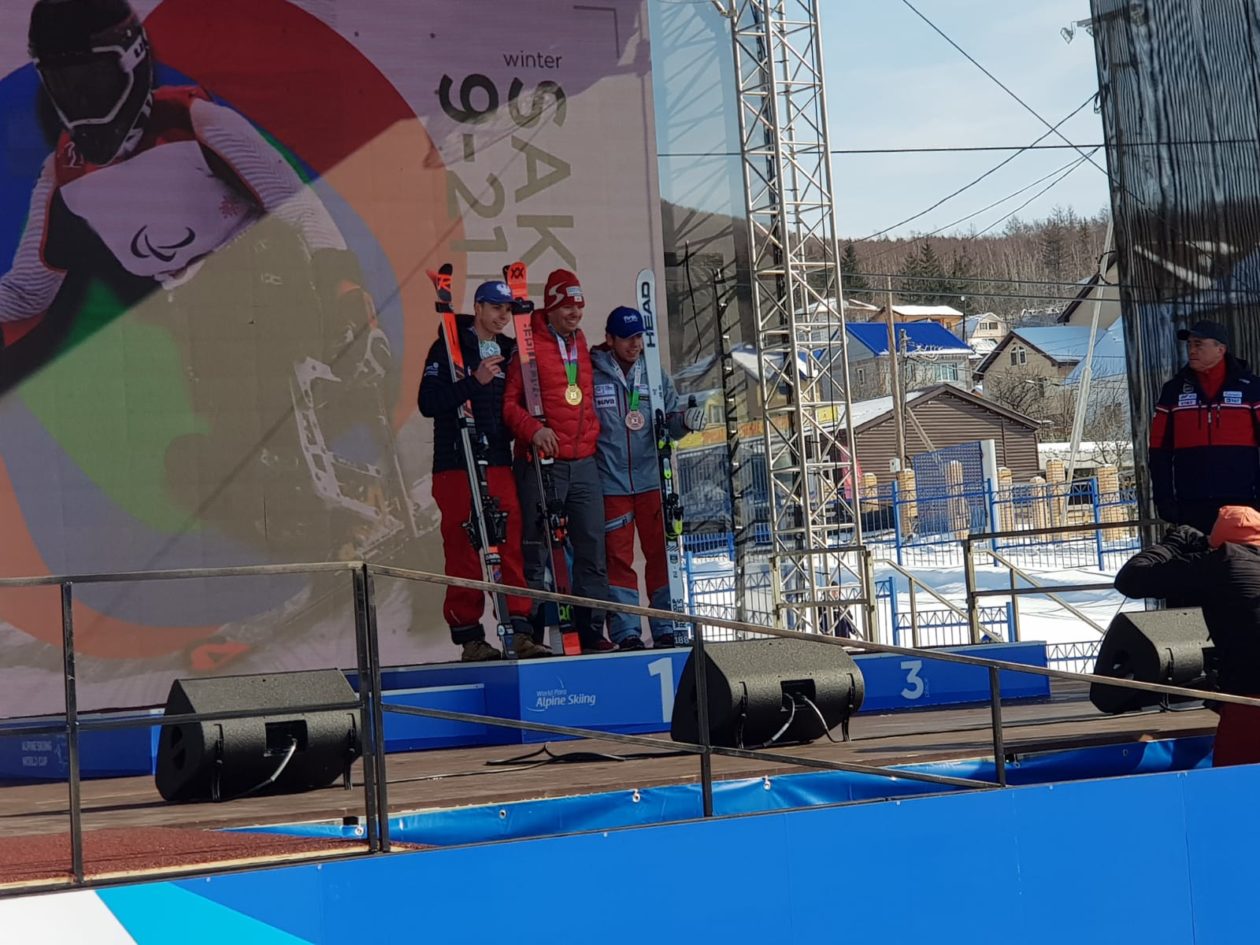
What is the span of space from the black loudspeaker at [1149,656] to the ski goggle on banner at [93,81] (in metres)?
6.35

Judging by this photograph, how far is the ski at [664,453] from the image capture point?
9820mm

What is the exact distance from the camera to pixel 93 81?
941 centimetres

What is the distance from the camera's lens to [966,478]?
34.5m

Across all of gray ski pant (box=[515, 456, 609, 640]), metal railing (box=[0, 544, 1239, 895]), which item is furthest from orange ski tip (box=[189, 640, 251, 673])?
metal railing (box=[0, 544, 1239, 895])

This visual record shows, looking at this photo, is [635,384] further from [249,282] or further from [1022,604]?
[1022,604]

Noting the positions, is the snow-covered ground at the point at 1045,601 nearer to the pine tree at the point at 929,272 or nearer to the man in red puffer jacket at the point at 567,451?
the man in red puffer jacket at the point at 567,451

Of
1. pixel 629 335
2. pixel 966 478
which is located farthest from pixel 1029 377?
A: pixel 629 335

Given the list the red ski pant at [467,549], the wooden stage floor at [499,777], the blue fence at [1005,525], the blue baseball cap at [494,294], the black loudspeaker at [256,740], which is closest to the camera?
the wooden stage floor at [499,777]

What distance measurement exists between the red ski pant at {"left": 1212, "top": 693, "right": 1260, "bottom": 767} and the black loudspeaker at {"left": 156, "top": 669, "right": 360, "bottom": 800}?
3010 millimetres

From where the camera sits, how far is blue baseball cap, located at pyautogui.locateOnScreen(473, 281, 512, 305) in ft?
30.3

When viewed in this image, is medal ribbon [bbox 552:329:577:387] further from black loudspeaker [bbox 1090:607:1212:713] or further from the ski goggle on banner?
black loudspeaker [bbox 1090:607:1212:713]

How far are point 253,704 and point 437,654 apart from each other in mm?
4855

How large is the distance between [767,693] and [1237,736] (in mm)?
1635

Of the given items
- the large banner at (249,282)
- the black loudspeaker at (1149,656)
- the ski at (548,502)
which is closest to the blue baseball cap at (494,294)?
the ski at (548,502)
